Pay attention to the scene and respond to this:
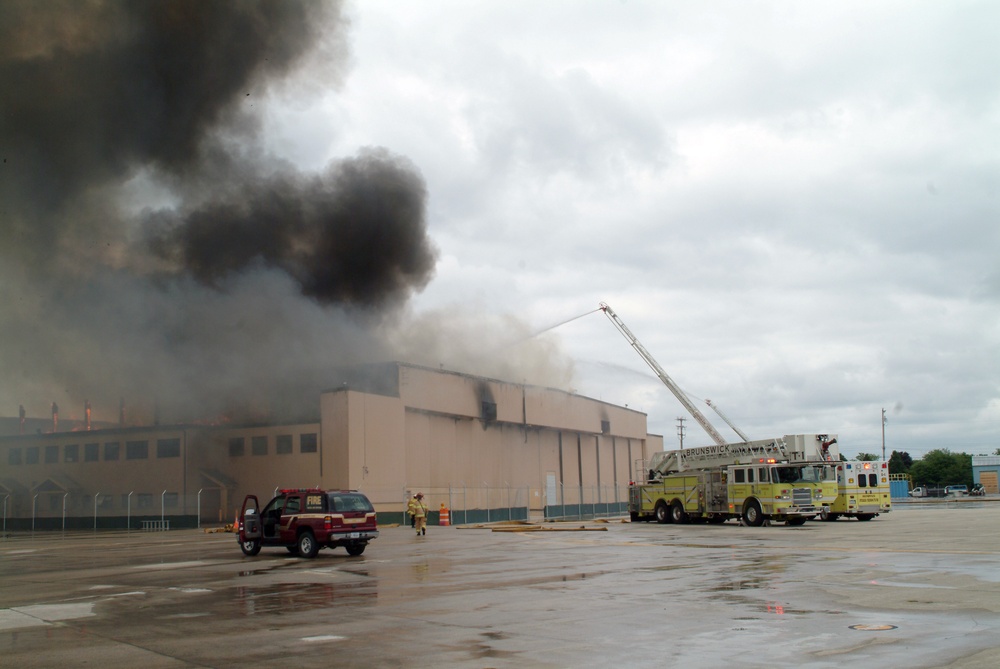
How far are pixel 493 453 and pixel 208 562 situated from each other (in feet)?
114

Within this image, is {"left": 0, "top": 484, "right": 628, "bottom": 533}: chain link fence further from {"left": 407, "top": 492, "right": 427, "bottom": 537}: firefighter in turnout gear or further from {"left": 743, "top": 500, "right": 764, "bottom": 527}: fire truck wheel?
{"left": 743, "top": 500, "right": 764, "bottom": 527}: fire truck wheel

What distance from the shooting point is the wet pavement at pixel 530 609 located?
8250 mm

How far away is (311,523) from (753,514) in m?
18.4

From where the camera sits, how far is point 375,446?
43.2m

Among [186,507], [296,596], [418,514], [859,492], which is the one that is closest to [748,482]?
[859,492]

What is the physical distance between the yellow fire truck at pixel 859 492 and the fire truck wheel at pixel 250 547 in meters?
22.1

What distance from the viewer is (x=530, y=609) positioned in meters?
11.3

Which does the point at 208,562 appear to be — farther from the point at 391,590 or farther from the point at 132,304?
the point at 132,304

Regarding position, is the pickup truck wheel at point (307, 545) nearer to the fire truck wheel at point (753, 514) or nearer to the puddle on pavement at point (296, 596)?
the puddle on pavement at point (296, 596)

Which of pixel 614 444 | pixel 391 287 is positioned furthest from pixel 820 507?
pixel 614 444

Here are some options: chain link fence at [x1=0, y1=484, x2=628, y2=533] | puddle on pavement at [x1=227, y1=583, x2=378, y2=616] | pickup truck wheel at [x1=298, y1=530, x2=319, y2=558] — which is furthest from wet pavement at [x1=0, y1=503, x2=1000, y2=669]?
chain link fence at [x1=0, y1=484, x2=628, y2=533]

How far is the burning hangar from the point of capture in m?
43.0

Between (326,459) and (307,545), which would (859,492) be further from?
(326,459)

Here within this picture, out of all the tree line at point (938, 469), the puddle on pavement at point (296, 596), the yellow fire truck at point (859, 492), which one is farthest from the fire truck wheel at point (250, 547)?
the tree line at point (938, 469)
